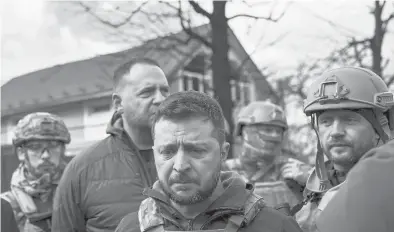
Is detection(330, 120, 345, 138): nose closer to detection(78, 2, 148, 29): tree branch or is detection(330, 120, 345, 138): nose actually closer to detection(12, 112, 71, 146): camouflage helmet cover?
detection(12, 112, 71, 146): camouflage helmet cover

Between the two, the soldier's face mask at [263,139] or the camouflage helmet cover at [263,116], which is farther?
the camouflage helmet cover at [263,116]

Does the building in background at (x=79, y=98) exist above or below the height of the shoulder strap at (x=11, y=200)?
above

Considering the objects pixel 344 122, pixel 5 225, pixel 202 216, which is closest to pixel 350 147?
pixel 344 122

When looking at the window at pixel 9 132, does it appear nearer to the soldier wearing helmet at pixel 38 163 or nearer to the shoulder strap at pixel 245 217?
the soldier wearing helmet at pixel 38 163

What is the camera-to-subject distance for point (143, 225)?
9.67ft

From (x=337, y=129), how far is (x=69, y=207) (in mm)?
2022

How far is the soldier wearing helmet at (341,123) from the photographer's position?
385 cm

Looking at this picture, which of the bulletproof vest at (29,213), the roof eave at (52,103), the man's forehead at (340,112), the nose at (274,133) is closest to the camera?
the man's forehead at (340,112)

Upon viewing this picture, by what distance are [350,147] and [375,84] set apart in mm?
627

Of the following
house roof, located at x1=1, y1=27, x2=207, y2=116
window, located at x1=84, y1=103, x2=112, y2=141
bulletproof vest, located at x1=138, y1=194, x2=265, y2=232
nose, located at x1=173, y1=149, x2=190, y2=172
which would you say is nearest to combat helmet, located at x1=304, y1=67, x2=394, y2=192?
bulletproof vest, located at x1=138, y1=194, x2=265, y2=232

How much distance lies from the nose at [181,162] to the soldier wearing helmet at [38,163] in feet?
10.0

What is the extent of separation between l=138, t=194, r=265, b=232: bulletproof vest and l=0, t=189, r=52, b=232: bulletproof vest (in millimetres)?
2587

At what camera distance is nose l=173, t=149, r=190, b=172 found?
9.30 ft

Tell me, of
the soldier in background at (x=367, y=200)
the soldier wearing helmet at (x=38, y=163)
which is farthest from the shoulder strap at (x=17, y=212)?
the soldier in background at (x=367, y=200)
